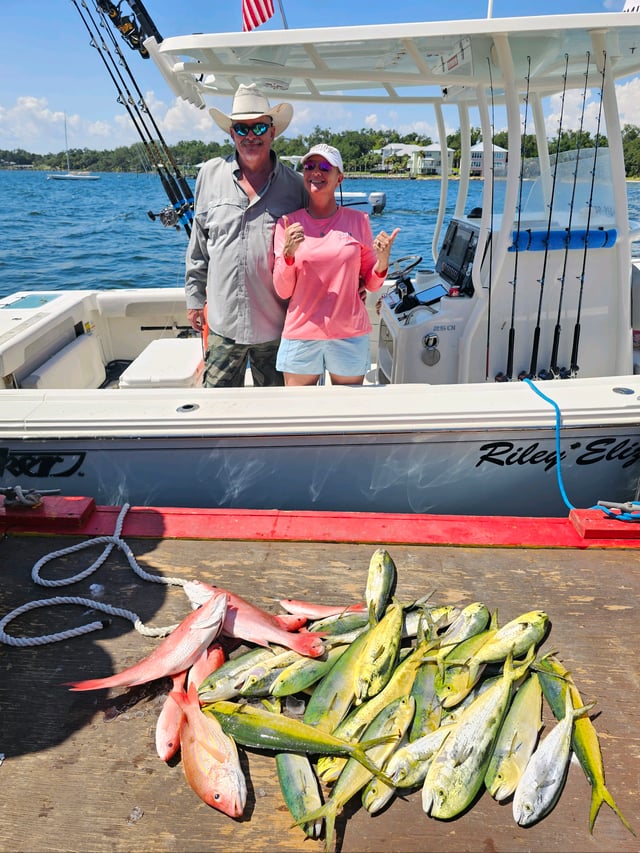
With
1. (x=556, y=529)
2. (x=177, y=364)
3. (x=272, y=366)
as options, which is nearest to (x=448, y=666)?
(x=556, y=529)

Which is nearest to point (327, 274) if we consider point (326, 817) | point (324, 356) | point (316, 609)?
point (324, 356)

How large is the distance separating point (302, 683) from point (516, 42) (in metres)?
3.63

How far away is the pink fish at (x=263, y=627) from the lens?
7.16 ft

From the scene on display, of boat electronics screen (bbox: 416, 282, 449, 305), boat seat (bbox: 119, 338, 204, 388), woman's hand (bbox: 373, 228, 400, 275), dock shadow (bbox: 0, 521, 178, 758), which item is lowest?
dock shadow (bbox: 0, 521, 178, 758)

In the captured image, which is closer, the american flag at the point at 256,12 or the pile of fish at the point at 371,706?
the pile of fish at the point at 371,706

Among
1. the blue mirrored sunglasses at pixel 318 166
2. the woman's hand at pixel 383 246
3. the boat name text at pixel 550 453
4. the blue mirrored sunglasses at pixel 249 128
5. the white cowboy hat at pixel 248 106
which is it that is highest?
the white cowboy hat at pixel 248 106

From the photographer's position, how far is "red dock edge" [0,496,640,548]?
2.86m

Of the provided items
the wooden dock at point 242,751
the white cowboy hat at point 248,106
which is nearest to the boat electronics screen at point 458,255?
the white cowboy hat at point 248,106

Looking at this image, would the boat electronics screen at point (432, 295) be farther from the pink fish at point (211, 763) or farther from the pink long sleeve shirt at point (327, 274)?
the pink fish at point (211, 763)

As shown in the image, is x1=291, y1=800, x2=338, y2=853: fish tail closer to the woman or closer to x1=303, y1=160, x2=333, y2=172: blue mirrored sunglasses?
the woman

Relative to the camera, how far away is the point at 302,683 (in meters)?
2.03

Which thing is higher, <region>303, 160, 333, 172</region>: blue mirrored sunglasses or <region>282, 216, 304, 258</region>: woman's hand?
<region>303, 160, 333, 172</region>: blue mirrored sunglasses

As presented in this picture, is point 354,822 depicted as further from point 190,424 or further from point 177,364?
point 177,364

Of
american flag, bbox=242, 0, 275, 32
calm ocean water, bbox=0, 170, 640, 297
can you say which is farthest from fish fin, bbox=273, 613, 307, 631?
american flag, bbox=242, 0, 275, 32
